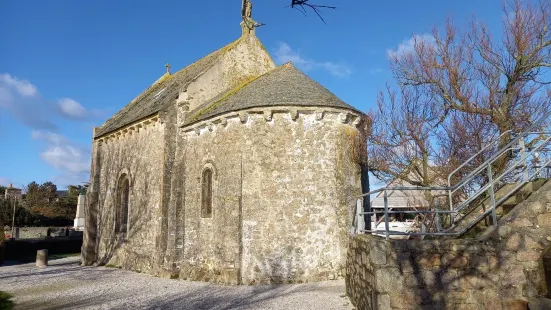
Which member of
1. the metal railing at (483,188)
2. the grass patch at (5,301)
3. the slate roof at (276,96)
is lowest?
Result: the grass patch at (5,301)

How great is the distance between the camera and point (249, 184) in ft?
41.5

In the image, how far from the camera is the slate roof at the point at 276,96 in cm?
1284

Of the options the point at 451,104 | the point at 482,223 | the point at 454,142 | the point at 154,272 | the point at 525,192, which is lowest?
the point at 154,272

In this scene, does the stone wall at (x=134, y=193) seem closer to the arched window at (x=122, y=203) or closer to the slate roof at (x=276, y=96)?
the arched window at (x=122, y=203)

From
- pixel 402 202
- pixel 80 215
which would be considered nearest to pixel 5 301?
pixel 402 202

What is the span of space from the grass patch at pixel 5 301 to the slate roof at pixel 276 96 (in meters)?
7.64

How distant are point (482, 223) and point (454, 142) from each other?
585cm

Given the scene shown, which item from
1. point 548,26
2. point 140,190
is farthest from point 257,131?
point 548,26

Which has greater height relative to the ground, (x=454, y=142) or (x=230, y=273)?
(x=454, y=142)

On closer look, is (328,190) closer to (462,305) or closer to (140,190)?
(462,305)

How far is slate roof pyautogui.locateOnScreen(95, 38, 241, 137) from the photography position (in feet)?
53.2

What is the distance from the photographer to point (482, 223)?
7.54m

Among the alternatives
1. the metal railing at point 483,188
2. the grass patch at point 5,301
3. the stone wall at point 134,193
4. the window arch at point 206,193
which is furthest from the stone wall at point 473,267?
the stone wall at point 134,193

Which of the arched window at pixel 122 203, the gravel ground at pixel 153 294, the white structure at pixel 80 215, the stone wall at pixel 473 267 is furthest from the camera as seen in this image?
the white structure at pixel 80 215
